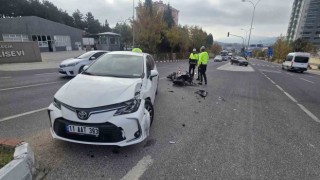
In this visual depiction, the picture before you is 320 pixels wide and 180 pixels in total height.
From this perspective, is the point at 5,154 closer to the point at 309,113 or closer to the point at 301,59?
the point at 309,113

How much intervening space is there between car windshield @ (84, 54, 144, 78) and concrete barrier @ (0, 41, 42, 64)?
→ 52.1ft

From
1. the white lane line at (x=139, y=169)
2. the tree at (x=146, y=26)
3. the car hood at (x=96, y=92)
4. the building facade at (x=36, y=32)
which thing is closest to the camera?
the white lane line at (x=139, y=169)

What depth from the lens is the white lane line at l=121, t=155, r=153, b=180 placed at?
273 cm

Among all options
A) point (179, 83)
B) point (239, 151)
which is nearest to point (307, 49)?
point (179, 83)

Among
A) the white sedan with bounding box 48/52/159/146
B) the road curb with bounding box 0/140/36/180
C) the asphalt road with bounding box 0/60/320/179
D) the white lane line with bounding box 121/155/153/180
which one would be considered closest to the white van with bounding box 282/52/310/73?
the asphalt road with bounding box 0/60/320/179

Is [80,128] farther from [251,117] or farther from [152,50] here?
[152,50]

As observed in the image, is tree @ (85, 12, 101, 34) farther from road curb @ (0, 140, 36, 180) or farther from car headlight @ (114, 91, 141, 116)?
road curb @ (0, 140, 36, 180)

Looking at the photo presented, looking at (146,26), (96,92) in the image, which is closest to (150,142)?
(96,92)

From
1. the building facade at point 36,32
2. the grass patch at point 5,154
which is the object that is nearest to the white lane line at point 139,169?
the grass patch at point 5,154

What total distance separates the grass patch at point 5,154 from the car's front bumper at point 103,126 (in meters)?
0.59

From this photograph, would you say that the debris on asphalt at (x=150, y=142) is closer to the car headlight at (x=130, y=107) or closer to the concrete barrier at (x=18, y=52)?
the car headlight at (x=130, y=107)

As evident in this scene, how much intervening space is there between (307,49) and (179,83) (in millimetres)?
70603

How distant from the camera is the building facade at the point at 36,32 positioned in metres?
37.1

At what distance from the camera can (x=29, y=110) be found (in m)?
5.27
